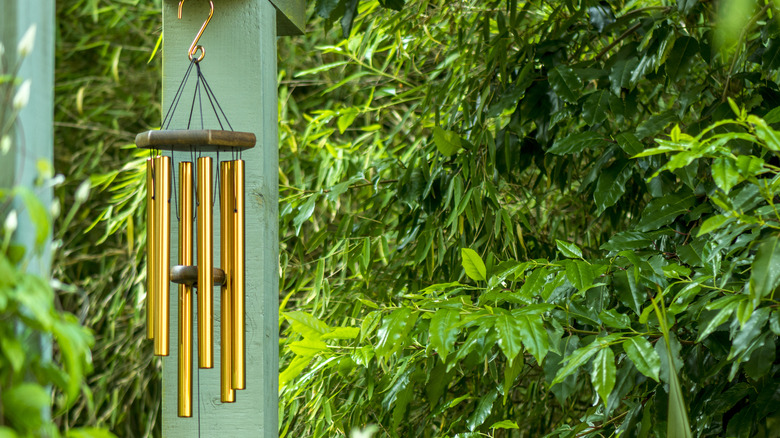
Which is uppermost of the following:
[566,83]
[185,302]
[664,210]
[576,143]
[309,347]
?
[566,83]

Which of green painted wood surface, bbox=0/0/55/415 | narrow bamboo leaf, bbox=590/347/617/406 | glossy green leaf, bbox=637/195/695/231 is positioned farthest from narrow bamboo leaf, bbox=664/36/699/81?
green painted wood surface, bbox=0/0/55/415

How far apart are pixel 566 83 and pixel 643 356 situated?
0.63 meters

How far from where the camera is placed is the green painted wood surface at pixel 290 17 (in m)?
1.41

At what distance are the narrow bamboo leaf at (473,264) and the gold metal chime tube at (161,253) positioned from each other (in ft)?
1.38

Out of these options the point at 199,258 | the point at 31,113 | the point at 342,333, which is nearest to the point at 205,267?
the point at 199,258

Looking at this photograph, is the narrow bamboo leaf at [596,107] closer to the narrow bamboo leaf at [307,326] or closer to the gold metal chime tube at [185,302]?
the narrow bamboo leaf at [307,326]

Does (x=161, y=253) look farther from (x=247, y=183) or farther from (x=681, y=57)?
(x=681, y=57)

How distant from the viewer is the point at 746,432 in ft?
3.58

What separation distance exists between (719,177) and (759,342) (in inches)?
10.0

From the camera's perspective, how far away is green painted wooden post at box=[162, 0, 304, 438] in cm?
125

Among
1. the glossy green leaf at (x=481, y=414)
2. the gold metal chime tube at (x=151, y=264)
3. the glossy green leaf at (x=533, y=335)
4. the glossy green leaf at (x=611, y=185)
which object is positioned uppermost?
the glossy green leaf at (x=611, y=185)

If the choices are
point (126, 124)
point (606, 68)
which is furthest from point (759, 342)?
point (126, 124)

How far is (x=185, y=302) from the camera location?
1.16 m

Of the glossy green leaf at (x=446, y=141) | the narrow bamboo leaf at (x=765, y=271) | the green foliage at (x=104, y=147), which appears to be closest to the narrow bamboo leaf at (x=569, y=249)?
the narrow bamboo leaf at (x=765, y=271)
